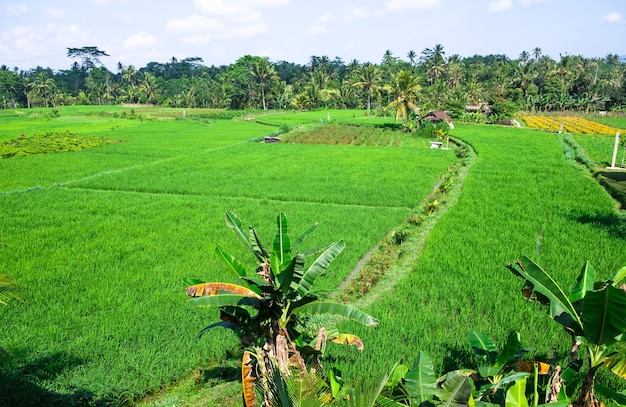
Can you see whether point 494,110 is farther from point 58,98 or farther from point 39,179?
point 58,98

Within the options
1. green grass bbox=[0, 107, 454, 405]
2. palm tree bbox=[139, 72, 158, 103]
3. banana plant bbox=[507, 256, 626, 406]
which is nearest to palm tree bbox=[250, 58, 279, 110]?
palm tree bbox=[139, 72, 158, 103]

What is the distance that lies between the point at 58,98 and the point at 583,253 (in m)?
73.2

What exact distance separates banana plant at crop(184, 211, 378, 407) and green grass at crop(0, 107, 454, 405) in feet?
4.56

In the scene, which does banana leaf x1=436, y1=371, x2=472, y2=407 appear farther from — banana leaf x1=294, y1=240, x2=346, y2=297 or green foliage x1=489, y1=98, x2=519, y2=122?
green foliage x1=489, y1=98, x2=519, y2=122

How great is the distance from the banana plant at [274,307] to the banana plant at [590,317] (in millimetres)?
1406

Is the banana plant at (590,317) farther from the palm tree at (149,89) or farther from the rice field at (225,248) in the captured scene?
the palm tree at (149,89)

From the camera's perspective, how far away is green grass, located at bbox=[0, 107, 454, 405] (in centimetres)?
500

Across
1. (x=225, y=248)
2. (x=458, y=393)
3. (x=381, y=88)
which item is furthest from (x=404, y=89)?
(x=458, y=393)

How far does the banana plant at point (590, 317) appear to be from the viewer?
3.03 m

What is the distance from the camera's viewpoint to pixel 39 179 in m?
17.2

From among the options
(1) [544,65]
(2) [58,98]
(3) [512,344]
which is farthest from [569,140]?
(2) [58,98]

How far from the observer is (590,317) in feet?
10.3

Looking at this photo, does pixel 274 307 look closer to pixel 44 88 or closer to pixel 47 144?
pixel 47 144

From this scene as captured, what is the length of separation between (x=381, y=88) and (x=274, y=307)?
1615 inches
